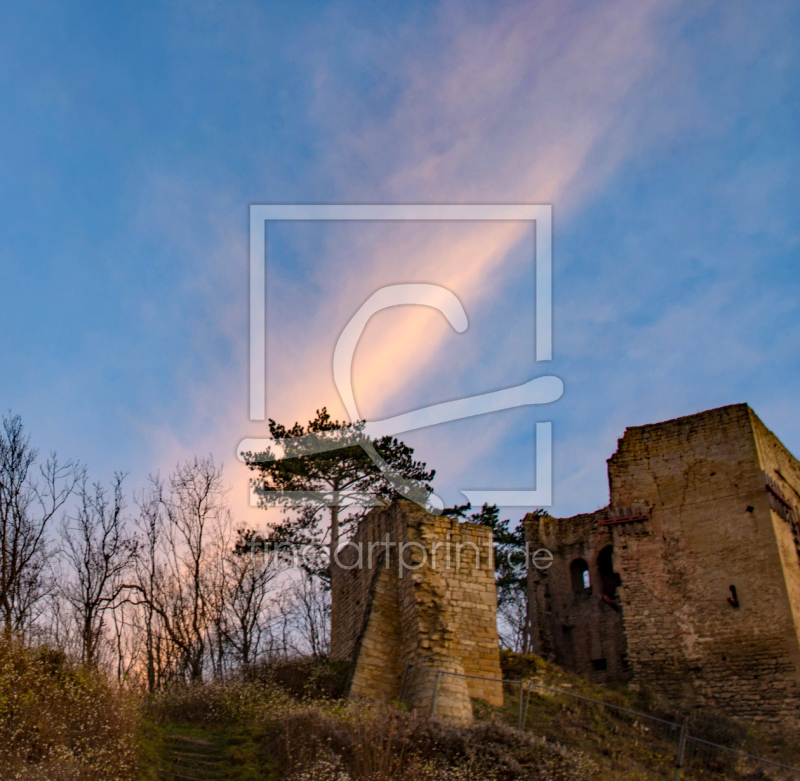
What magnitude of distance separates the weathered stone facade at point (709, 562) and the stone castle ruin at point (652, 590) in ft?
0.09

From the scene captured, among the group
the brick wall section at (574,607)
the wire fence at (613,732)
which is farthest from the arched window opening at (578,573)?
the wire fence at (613,732)

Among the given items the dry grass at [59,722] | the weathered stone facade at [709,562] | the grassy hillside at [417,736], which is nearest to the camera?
the dry grass at [59,722]

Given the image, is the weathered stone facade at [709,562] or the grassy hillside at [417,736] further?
the weathered stone facade at [709,562]

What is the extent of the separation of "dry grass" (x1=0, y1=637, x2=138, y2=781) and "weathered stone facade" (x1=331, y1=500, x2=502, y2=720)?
16.2 ft

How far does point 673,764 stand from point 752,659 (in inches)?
266

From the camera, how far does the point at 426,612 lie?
549 inches

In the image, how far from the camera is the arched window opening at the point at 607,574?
23.7 meters

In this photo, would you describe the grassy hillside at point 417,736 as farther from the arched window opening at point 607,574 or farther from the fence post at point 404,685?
the arched window opening at point 607,574

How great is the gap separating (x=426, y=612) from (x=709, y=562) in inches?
358

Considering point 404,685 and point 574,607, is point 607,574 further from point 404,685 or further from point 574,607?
point 404,685

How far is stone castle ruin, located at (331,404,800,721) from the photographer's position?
556 inches

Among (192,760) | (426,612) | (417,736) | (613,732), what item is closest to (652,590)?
(613,732)

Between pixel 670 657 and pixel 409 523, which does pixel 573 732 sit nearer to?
pixel 409 523

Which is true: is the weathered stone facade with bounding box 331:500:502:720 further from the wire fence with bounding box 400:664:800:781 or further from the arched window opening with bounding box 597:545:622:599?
the arched window opening with bounding box 597:545:622:599
